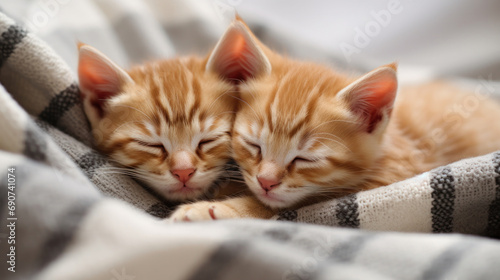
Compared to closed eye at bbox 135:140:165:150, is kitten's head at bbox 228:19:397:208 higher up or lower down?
higher up

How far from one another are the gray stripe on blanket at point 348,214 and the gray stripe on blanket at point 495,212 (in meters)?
0.31

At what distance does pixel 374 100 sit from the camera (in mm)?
1099

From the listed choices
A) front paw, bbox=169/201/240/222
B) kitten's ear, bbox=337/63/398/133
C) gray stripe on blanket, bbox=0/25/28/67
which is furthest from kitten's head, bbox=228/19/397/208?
gray stripe on blanket, bbox=0/25/28/67

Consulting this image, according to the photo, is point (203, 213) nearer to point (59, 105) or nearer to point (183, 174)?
point (183, 174)

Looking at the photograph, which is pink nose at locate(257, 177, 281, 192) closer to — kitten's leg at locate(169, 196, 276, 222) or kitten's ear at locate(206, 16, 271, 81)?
kitten's leg at locate(169, 196, 276, 222)

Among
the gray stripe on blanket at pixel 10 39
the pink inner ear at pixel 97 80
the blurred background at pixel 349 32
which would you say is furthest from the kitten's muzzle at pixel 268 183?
the blurred background at pixel 349 32

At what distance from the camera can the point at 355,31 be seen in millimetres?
1795

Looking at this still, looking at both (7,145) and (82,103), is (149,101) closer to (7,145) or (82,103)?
(82,103)

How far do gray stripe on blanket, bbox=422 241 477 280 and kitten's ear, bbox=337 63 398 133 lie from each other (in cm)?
41

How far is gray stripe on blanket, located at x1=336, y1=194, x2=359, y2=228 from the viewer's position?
3.13ft

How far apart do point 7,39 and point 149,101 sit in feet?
1.20

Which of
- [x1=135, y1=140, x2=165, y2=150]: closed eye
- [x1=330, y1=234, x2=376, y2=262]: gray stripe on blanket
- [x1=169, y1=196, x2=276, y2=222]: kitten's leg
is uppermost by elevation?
[x1=330, y1=234, x2=376, y2=262]: gray stripe on blanket

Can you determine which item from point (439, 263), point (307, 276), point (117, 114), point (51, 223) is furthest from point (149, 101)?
point (439, 263)

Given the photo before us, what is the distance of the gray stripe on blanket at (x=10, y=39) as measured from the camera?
1.04 m
